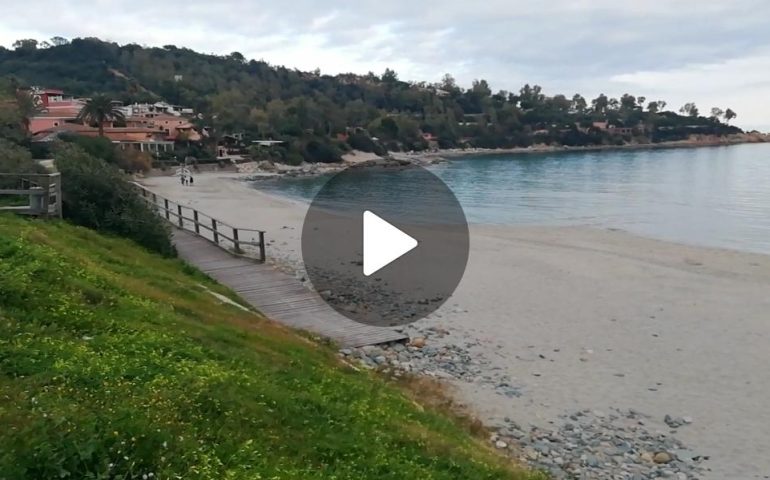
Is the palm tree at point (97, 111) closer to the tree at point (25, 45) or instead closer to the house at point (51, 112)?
the house at point (51, 112)

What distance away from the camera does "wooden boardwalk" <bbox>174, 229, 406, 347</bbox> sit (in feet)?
A: 49.7

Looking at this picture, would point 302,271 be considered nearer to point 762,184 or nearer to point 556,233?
point 556,233

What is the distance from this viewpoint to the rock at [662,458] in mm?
10211

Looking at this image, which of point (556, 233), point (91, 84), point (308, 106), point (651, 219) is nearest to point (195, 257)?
point (556, 233)

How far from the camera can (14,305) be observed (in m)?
7.49

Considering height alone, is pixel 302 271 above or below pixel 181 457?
below

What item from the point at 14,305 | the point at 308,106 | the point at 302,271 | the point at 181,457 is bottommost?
the point at 302,271

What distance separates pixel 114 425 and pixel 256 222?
3406 centimetres

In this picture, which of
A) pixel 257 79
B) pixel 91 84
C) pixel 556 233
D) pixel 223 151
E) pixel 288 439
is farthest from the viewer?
pixel 257 79

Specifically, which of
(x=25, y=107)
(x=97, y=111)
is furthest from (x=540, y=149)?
(x=25, y=107)

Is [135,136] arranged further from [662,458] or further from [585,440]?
[662,458]

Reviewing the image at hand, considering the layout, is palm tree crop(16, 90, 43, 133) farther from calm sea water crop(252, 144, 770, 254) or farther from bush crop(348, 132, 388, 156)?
bush crop(348, 132, 388, 156)
